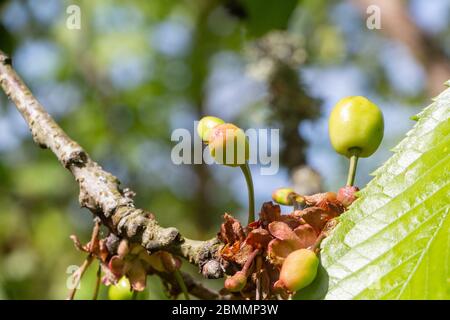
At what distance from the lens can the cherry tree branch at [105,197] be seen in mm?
973

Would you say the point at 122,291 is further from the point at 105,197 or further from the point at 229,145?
the point at 229,145

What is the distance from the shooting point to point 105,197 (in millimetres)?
1092

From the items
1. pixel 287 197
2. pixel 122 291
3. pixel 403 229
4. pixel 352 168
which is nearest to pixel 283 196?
pixel 287 197

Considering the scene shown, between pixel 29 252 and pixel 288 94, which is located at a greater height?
pixel 29 252

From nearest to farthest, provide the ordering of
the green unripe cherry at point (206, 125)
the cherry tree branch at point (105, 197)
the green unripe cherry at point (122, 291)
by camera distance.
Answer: the cherry tree branch at point (105, 197), the green unripe cherry at point (206, 125), the green unripe cherry at point (122, 291)

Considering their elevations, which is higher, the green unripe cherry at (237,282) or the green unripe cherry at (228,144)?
the green unripe cherry at (228,144)

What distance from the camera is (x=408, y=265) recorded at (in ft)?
2.88

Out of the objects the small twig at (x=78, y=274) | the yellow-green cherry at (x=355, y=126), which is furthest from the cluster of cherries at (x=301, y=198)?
the small twig at (x=78, y=274)

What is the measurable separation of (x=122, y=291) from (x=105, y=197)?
227mm

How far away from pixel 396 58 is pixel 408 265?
6118 mm

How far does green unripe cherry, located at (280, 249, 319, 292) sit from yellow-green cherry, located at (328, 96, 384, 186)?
0.75 feet

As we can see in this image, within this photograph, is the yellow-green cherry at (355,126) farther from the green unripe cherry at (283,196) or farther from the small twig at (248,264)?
the small twig at (248,264)

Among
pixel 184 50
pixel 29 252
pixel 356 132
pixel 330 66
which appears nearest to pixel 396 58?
pixel 330 66

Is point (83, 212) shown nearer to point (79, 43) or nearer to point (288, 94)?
point (79, 43)
